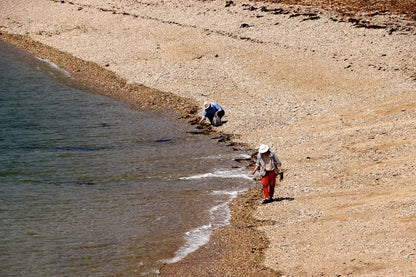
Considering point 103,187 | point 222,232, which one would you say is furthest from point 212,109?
point 222,232

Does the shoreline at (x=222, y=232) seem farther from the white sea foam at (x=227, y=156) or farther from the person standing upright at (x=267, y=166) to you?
the person standing upright at (x=267, y=166)

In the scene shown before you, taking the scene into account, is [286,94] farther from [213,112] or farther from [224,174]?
[224,174]

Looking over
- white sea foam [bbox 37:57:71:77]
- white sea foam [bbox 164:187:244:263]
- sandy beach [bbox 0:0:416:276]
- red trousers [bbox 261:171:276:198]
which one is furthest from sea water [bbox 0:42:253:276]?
white sea foam [bbox 37:57:71:77]

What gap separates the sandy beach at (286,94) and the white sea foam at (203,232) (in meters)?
0.27

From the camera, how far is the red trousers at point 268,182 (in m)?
18.4

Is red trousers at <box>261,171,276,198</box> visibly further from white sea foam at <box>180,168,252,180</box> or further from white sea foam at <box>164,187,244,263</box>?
white sea foam at <box>180,168,252,180</box>

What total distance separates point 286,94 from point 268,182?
10.8m

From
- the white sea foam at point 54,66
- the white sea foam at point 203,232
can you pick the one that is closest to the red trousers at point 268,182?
the white sea foam at point 203,232

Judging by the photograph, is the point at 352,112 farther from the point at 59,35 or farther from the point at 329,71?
the point at 59,35

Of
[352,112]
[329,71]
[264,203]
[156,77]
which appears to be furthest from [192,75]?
[264,203]

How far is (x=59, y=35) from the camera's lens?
41.5 m

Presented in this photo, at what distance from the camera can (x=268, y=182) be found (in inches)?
728

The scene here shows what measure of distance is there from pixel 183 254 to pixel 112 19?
28568 mm

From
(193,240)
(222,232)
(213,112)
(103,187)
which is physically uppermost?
(213,112)
